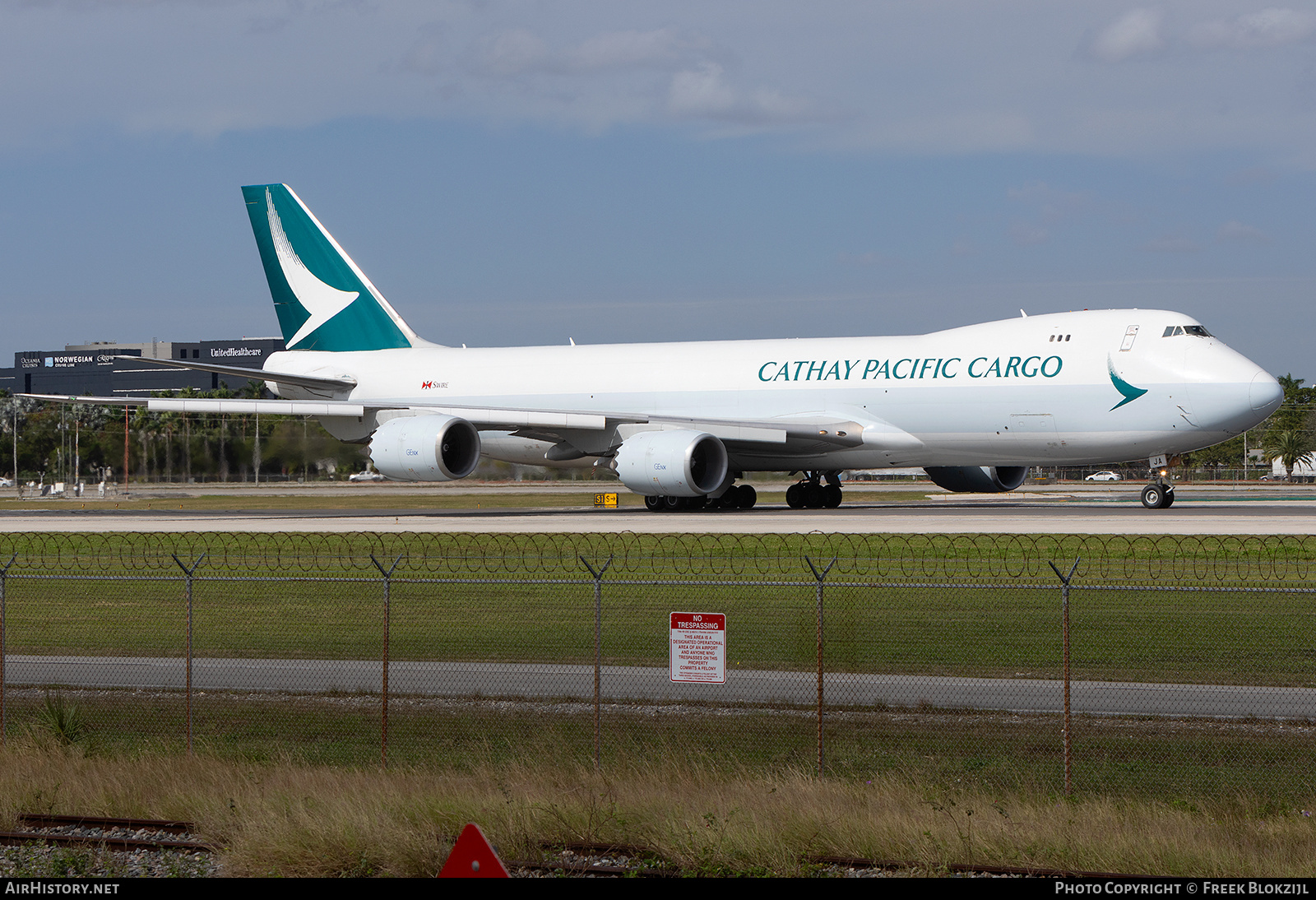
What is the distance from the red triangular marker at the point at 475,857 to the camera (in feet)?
19.9

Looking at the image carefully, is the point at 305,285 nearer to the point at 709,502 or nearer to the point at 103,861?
the point at 709,502

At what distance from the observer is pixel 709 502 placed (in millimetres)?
44188

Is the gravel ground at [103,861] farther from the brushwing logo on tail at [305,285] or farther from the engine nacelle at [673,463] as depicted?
the brushwing logo on tail at [305,285]

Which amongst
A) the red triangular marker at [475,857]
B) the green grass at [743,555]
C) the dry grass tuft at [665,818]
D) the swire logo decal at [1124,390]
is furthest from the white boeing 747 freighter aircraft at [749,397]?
the red triangular marker at [475,857]

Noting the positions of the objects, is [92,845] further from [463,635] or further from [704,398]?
[704,398]

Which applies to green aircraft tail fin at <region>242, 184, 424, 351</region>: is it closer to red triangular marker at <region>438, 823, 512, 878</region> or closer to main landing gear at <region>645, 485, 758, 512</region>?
main landing gear at <region>645, 485, 758, 512</region>

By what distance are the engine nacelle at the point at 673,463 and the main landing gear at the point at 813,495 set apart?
16.5ft

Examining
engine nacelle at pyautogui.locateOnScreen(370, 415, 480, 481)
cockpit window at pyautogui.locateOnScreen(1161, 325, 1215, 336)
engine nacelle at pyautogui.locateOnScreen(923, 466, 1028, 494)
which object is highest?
cockpit window at pyautogui.locateOnScreen(1161, 325, 1215, 336)

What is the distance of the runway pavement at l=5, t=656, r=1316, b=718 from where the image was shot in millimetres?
14508

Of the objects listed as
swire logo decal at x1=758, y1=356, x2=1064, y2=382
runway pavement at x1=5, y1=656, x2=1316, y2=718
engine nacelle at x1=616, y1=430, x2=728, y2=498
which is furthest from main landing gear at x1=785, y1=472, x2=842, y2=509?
runway pavement at x1=5, y1=656, x2=1316, y2=718

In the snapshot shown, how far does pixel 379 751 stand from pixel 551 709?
94.7 inches

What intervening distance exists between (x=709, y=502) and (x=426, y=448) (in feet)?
32.2

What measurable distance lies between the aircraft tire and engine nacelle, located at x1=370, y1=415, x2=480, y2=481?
20.0 meters
